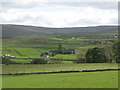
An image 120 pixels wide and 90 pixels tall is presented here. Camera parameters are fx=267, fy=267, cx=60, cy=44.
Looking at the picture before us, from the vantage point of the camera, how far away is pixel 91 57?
217 feet

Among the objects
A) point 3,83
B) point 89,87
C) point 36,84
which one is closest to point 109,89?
point 89,87

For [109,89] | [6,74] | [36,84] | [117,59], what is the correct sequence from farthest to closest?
[117,59] → [6,74] → [36,84] → [109,89]

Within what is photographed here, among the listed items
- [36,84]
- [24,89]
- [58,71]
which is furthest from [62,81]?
[58,71]

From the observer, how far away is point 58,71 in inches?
1619

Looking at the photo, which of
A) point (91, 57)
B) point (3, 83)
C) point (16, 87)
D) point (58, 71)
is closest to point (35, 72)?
point (58, 71)

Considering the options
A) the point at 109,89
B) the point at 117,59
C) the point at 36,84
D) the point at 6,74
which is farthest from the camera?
the point at 117,59

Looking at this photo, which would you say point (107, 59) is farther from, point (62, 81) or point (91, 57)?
point (62, 81)

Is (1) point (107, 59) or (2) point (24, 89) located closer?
(2) point (24, 89)

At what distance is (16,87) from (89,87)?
7.92 m

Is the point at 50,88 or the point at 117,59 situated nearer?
the point at 50,88

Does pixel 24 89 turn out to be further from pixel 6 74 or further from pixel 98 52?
pixel 98 52

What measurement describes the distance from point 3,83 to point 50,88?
6991mm

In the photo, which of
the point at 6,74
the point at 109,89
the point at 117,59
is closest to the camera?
the point at 109,89

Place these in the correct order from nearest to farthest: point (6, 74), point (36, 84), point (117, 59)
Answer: point (36, 84) < point (6, 74) < point (117, 59)
